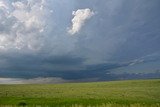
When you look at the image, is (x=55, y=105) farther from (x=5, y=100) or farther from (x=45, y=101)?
(x=5, y=100)

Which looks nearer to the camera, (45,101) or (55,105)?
(55,105)

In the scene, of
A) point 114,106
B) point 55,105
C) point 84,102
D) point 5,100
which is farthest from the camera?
point 5,100

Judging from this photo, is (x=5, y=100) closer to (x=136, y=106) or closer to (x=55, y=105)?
(x=55, y=105)

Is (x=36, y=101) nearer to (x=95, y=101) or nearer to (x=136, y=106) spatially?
(x=95, y=101)

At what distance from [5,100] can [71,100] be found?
11609 mm

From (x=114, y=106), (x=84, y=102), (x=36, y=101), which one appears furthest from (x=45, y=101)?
(x=114, y=106)

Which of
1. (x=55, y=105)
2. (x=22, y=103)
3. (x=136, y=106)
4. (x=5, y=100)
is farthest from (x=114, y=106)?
(x=5, y=100)

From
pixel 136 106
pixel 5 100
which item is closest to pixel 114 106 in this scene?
pixel 136 106

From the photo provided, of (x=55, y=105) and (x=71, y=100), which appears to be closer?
(x=55, y=105)

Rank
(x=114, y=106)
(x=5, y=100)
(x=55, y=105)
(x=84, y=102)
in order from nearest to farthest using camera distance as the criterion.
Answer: (x=114, y=106)
(x=55, y=105)
(x=84, y=102)
(x=5, y=100)

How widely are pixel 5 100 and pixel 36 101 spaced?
22.4 feet

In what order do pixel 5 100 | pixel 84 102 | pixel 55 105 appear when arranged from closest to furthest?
pixel 55 105, pixel 84 102, pixel 5 100

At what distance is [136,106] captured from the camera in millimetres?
36875

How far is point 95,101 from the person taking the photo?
4844 cm
